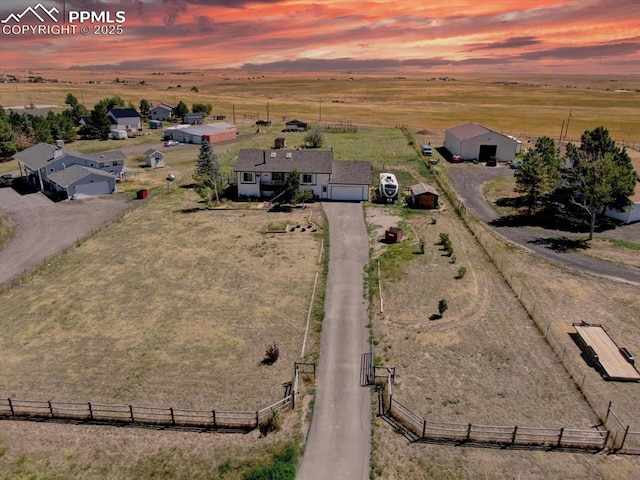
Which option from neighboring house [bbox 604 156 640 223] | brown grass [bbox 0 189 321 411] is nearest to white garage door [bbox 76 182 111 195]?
brown grass [bbox 0 189 321 411]

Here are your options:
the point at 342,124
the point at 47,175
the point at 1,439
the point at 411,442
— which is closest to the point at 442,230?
the point at 411,442

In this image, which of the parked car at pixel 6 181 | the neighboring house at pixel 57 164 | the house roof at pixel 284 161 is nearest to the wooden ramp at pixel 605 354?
the house roof at pixel 284 161

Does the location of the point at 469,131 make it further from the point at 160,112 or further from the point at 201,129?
the point at 160,112

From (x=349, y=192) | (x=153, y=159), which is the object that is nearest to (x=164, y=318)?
(x=349, y=192)

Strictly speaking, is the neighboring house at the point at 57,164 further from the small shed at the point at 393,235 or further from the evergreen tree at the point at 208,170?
the small shed at the point at 393,235

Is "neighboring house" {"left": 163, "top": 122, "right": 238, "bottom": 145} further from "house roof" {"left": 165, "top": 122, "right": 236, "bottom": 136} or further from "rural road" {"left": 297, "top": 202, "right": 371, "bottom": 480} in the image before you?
"rural road" {"left": 297, "top": 202, "right": 371, "bottom": 480}

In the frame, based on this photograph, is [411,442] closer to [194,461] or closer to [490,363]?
[490,363]
